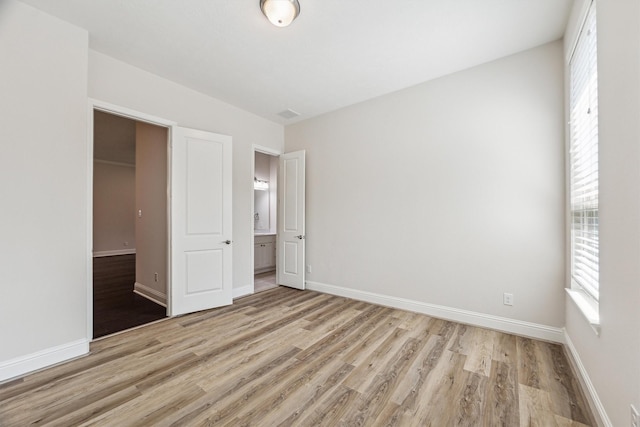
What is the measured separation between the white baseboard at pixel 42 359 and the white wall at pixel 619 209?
3635mm

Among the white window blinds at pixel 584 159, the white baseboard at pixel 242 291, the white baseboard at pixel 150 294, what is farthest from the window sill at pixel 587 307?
the white baseboard at pixel 150 294

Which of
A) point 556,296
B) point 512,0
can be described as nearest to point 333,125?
point 512,0

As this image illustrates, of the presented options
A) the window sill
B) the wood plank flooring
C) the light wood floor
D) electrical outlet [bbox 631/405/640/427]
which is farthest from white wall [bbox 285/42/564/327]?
the wood plank flooring

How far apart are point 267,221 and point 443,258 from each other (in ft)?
14.5

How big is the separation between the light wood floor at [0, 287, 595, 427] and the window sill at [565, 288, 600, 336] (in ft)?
1.89

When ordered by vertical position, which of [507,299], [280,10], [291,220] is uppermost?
[280,10]

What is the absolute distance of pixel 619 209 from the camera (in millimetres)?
1267

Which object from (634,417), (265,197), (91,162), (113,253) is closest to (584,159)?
(634,417)

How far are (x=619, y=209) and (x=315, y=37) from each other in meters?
2.49

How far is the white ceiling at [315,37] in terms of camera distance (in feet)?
6.84

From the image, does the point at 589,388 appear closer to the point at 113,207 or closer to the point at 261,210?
the point at 261,210

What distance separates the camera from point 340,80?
321 cm

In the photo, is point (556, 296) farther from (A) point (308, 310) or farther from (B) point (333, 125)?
(B) point (333, 125)

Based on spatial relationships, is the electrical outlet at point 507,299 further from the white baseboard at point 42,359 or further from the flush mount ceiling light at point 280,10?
the white baseboard at point 42,359
